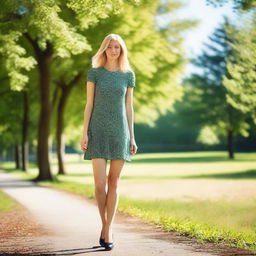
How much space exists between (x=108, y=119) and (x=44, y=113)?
16482 mm

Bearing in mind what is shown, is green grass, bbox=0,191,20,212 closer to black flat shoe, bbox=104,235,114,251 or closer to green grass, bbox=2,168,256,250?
green grass, bbox=2,168,256,250

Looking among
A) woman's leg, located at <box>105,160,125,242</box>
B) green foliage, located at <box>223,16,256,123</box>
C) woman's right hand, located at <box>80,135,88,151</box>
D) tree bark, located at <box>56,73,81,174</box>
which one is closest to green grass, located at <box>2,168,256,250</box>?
woman's leg, located at <box>105,160,125,242</box>

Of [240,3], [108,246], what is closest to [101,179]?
[108,246]

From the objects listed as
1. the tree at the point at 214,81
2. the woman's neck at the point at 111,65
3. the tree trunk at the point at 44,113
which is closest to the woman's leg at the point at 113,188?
the woman's neck at the point at 111,65

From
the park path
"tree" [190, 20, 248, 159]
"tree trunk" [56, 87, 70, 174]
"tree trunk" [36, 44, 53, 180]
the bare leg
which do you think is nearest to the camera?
the park path

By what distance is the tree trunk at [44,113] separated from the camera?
21.6m

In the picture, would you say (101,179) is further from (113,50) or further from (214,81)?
(214,81)

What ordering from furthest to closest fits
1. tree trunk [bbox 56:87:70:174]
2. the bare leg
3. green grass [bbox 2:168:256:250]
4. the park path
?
tree trunk [bbox 56:87:70:174] → green grass [bbox 2:168:256:250] → the bare leg → the park path

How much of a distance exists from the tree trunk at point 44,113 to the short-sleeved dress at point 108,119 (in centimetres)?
1576

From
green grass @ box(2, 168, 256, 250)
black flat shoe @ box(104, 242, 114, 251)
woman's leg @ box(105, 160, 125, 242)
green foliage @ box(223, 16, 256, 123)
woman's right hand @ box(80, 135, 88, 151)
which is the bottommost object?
green grass @ box(2, 168, 256, 250)

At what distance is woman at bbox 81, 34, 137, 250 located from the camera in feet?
19.8

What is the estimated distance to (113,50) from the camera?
6.14 m

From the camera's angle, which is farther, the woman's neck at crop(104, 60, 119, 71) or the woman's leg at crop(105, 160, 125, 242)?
the woman's neck at crop(104, 60, 119, 71)

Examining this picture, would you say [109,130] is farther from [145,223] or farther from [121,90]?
[145,223]
